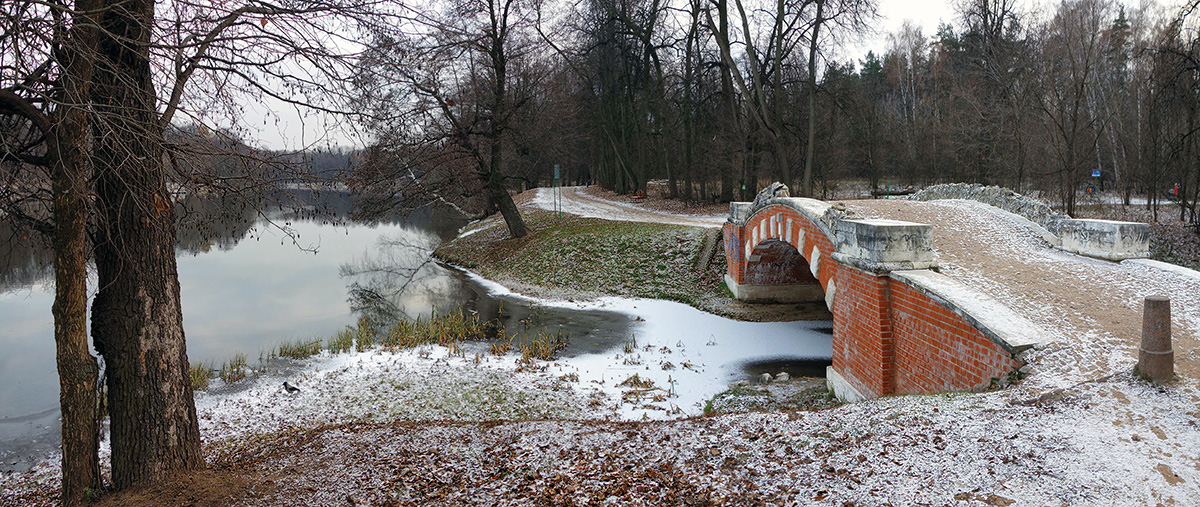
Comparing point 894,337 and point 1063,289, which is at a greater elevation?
point 1063,289

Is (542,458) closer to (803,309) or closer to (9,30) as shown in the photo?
(9,30)

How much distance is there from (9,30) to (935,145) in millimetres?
35327

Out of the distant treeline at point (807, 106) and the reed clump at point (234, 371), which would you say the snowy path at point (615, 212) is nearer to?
the distant treeline at point (807, 106)

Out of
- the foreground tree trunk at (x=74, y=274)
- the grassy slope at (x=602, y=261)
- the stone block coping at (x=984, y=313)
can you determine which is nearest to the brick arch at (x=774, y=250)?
the grassy slope at (x=602, y=261)

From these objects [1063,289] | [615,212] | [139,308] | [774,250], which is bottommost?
[774,250]

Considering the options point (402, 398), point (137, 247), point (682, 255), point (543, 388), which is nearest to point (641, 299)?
point (682, 255)

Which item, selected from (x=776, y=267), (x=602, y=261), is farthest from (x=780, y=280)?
(x=602, y=261)

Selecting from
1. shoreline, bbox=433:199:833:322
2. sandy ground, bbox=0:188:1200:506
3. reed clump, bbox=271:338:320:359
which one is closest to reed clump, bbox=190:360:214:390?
reed clump, bbox=271:338:320:359

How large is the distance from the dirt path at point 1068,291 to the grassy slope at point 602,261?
6611 millimetres

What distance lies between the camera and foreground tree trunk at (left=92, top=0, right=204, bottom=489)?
4031 mm

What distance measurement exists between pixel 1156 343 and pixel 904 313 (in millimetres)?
2534

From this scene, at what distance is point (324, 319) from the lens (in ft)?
47.5

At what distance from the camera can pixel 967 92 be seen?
2752cm

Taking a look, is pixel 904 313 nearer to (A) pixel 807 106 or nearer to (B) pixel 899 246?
(B) pixel 899 246
